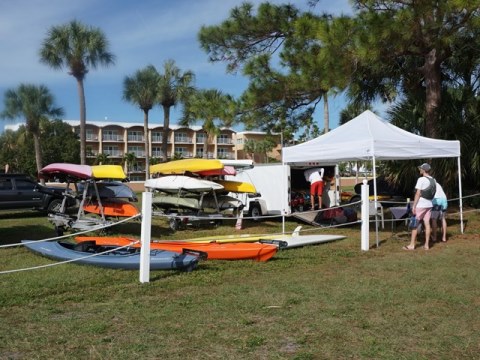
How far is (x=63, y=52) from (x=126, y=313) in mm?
33434

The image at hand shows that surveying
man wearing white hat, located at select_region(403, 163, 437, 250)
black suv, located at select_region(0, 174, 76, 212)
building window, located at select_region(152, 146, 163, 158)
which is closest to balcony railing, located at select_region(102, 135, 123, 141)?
building window, located at select_region(152, 146, 163, 158)

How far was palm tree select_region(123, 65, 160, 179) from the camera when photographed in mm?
43781

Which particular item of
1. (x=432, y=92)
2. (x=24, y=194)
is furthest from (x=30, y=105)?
(x=432, y=92)

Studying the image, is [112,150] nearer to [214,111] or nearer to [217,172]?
[214,111]

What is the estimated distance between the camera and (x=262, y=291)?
6496 mm

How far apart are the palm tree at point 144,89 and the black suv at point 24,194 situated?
26470 mm

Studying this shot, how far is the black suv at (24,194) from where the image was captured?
16578mm

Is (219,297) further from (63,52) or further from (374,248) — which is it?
(63,52)

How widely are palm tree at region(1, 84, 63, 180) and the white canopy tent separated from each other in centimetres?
3853

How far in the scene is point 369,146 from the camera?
35.0 feet

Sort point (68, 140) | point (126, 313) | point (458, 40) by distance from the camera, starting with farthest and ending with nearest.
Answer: point (68, 140)
point (458, 40)
point (126, 313)

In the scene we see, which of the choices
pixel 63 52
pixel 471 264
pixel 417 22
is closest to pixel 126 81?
pixel 63 52

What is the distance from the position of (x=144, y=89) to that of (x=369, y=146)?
116 feet

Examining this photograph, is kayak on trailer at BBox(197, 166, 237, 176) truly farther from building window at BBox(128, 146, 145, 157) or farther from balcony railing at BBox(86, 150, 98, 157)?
building window at BBox(128, 146, 145, 157)
